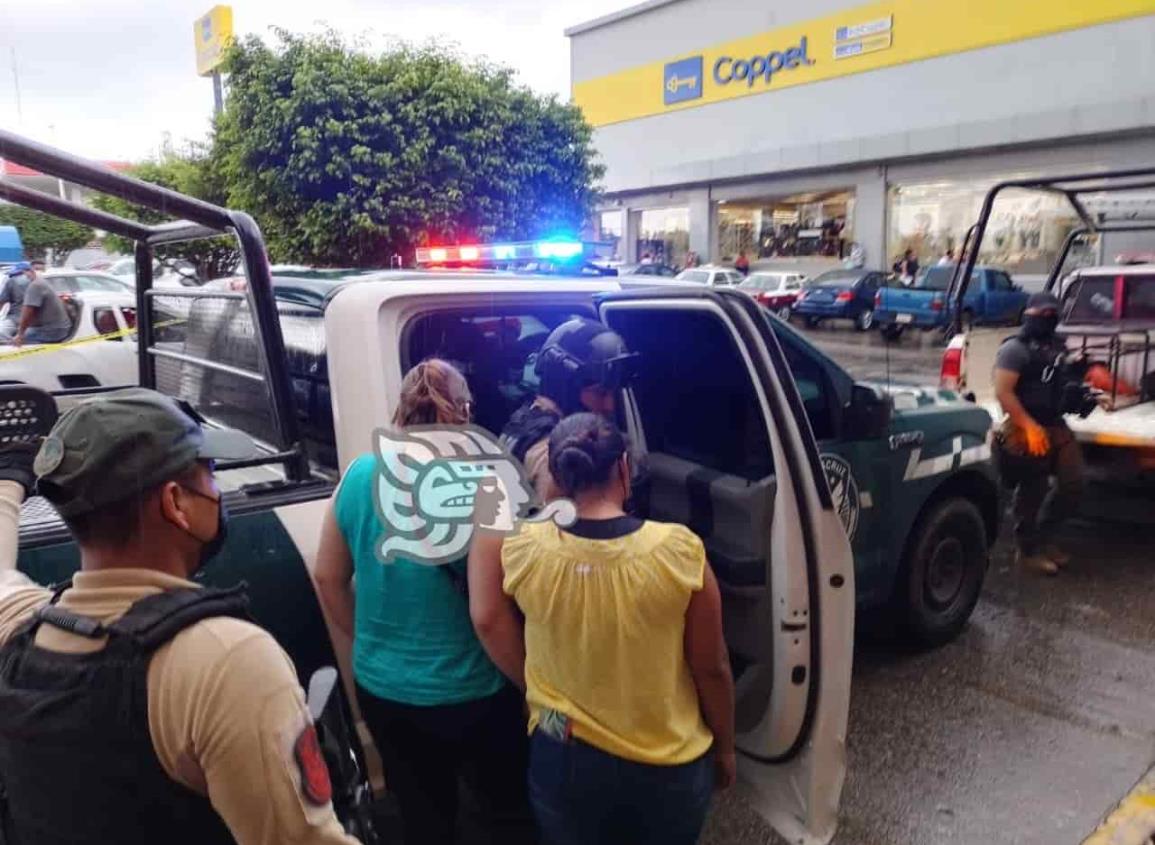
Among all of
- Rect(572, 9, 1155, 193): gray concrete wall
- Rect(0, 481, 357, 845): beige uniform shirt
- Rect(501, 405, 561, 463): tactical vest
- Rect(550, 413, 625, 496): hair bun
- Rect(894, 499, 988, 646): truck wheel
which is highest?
Rect(572, 9, 1155, 193): gray concrete wall

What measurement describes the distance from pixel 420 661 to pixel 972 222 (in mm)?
20426

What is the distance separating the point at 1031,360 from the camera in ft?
15.6

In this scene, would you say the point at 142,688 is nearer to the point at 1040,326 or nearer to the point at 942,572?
the point at 942,572

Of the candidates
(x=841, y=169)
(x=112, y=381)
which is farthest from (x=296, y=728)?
(x=841, y=169)

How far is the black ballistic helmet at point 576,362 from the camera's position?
2547mm

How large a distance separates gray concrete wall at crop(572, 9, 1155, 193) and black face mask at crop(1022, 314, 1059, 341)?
1717cm

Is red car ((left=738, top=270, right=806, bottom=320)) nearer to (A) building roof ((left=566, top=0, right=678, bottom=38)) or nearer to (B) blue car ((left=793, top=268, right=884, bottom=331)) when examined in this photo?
(B) blue car ((left=793, top=268, right=884, bottom=331))

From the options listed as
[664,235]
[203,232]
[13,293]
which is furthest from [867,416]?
[664,235]

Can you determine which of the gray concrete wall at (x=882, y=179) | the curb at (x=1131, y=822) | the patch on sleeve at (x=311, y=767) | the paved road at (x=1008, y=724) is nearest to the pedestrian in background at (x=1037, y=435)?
the paved road at (x=1008, y=724)

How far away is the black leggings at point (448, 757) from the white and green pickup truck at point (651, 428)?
28 centimetres

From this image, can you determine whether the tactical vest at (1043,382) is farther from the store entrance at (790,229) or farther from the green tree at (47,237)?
the store entrance at (790,229)

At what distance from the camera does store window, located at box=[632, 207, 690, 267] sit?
2906 centimetres

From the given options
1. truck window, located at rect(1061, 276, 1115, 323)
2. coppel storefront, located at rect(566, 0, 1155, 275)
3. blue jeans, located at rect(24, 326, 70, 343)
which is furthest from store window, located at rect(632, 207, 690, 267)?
blue jeans, located at rect(24, 326, 70, 343)

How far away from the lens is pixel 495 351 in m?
3.24
